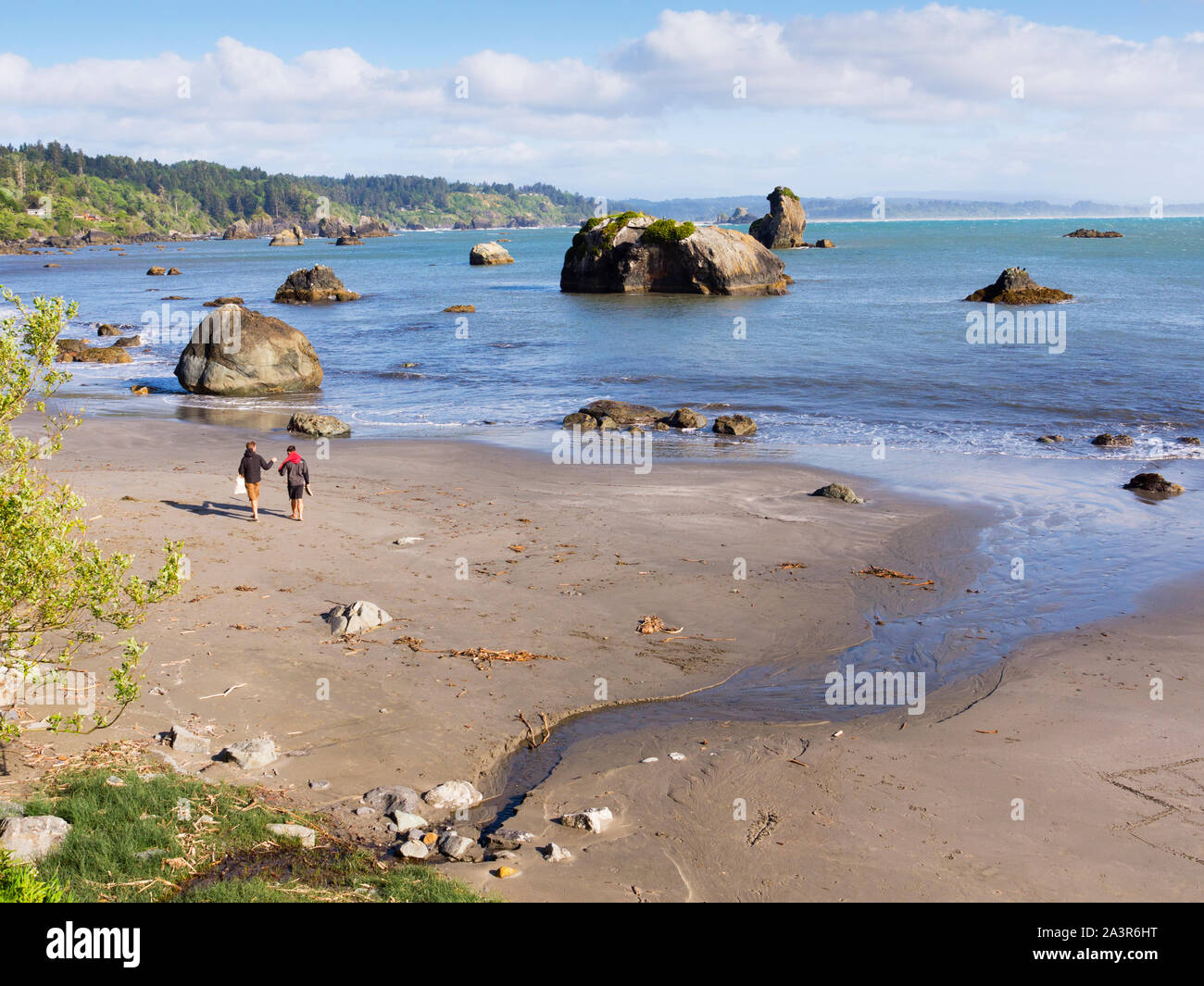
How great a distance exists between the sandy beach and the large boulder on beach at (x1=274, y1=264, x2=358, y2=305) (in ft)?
174

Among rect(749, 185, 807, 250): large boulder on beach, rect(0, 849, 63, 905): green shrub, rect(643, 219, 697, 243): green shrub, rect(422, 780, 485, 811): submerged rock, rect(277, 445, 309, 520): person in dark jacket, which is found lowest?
rect(422, 780, 485, 811): submerged rock

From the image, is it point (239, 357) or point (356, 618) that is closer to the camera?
point (356, 618)

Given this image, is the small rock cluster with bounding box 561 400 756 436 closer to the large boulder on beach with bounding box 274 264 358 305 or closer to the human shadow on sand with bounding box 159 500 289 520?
the human shadow on sand with bounding box 159 500 289 520

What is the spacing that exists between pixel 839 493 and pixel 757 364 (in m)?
20.9

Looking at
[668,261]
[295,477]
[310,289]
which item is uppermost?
[668,261]

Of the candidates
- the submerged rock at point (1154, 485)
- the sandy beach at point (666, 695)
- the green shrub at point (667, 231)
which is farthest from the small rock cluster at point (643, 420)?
the green shrub at point (667, 231)

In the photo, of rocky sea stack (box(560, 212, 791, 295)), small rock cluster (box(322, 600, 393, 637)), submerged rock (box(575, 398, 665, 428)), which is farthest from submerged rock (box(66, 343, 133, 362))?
rocky sea stack (box(560, 212, 791, 295))

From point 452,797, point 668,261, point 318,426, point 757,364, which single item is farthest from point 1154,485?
point 668,261

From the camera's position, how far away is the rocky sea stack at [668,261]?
68.7 meters

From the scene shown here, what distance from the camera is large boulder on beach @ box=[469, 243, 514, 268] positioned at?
112 metres

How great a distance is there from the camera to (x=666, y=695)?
11078 millimetres

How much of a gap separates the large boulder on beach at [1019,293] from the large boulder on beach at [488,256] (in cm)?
6631

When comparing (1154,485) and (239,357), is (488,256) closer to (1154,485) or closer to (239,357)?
(239,357)
